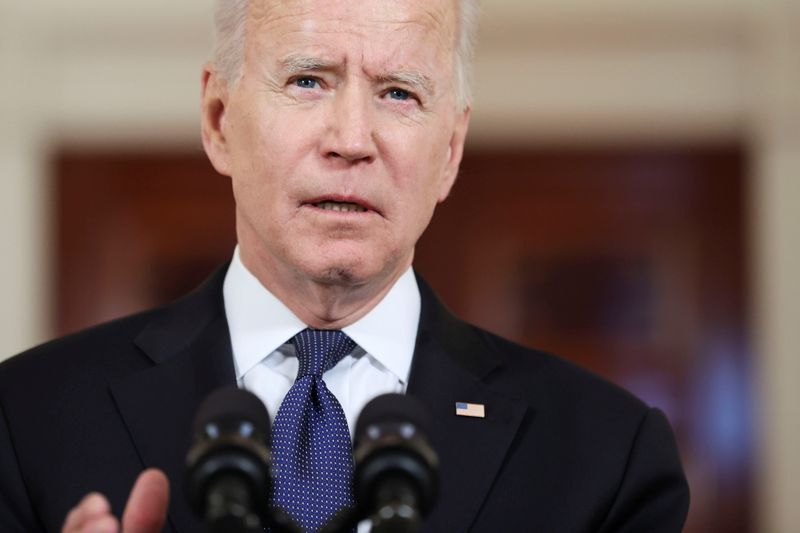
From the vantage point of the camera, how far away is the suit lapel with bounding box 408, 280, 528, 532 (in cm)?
164

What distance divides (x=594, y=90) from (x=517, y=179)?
1.47ft

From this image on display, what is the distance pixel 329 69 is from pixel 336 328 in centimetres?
35

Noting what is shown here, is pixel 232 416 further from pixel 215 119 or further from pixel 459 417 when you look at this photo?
pixel 215 119

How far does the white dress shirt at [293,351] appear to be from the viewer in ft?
5.54

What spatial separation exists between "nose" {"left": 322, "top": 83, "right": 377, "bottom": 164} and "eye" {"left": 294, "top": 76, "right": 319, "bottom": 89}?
0.11 ft

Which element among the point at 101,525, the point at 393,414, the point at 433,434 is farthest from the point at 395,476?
the point at 433,434

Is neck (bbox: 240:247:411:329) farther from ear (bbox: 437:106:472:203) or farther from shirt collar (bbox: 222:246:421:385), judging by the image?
ear (bbox: 437:106:472:203)

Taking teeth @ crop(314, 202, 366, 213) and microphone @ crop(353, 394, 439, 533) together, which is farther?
teeth @ crop(314, 202, 366, 213)

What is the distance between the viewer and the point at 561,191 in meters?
4.94

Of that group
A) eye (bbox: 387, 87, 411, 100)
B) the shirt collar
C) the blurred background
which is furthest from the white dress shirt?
the blurred background

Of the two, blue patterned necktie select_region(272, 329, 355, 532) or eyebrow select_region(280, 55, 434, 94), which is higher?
eyebrow select_region(280, 55, 434, 94)

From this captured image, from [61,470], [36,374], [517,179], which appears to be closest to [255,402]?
[61,470]

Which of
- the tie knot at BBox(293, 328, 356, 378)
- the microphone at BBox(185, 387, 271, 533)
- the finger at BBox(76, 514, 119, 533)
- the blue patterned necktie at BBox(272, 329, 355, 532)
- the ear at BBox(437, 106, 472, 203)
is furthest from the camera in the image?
the ear at BBox(437, 106, 472, 203)

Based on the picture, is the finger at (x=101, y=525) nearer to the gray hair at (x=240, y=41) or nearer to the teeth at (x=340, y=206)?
the teeth at (x=340, y=206)
